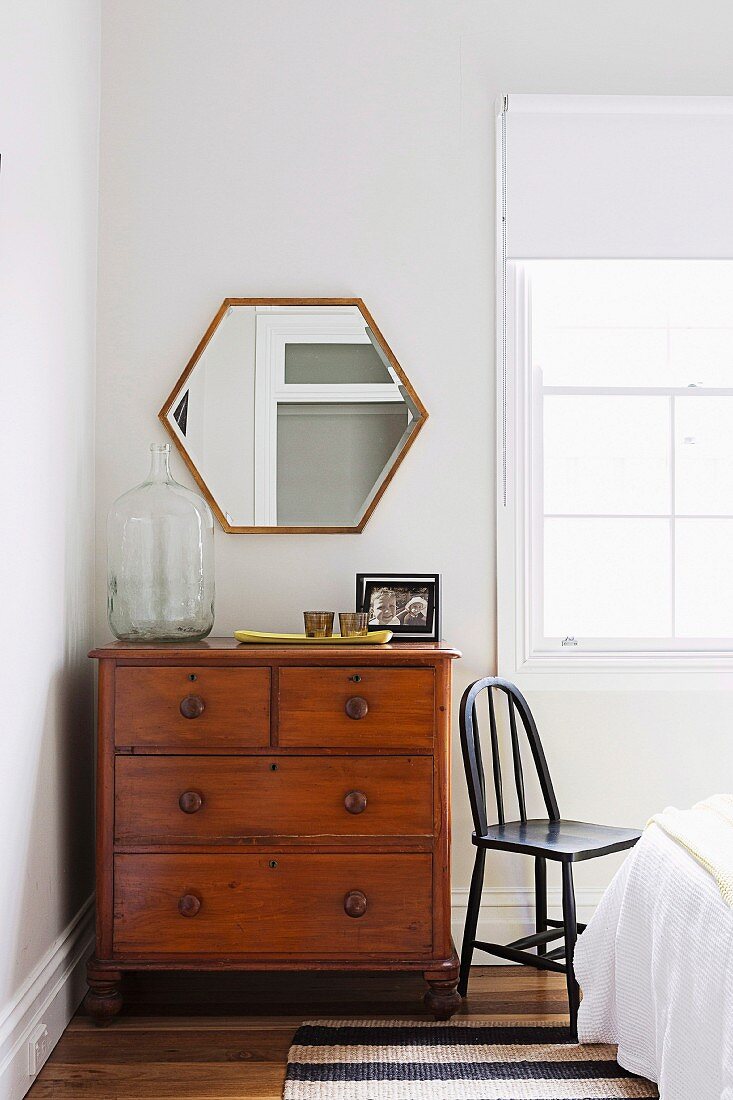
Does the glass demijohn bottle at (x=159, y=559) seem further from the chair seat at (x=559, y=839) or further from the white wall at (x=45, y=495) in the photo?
the chair seat at (x=559, y=839)

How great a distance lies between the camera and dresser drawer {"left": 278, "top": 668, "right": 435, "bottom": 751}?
236 cm

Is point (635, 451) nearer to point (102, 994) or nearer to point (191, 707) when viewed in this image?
point (191, 707)

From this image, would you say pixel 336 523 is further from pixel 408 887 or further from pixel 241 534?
pixel 408 887

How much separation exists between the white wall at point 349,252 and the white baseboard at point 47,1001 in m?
0.85

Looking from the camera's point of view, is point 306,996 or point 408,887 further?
point 306,996

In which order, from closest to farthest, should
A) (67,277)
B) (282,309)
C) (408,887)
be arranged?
1. (408,887)
2. (67,277)
3. (282,309)

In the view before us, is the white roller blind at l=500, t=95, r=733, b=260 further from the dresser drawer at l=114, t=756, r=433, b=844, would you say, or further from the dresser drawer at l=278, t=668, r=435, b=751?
the dresser drawer at l=114, t=756, r=433, b=844

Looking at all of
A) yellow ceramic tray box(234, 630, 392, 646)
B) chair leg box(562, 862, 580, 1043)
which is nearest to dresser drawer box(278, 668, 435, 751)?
yellow ceramic tray box(234, 630, 392, 646)

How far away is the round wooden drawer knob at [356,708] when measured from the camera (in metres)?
2.35

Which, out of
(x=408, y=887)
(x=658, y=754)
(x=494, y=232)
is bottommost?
(x=408, y=887)

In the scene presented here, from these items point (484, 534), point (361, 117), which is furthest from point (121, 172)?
point (484, 534)

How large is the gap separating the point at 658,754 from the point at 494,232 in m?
1.62

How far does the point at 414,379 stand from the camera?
9.37 feet

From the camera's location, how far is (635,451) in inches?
117
